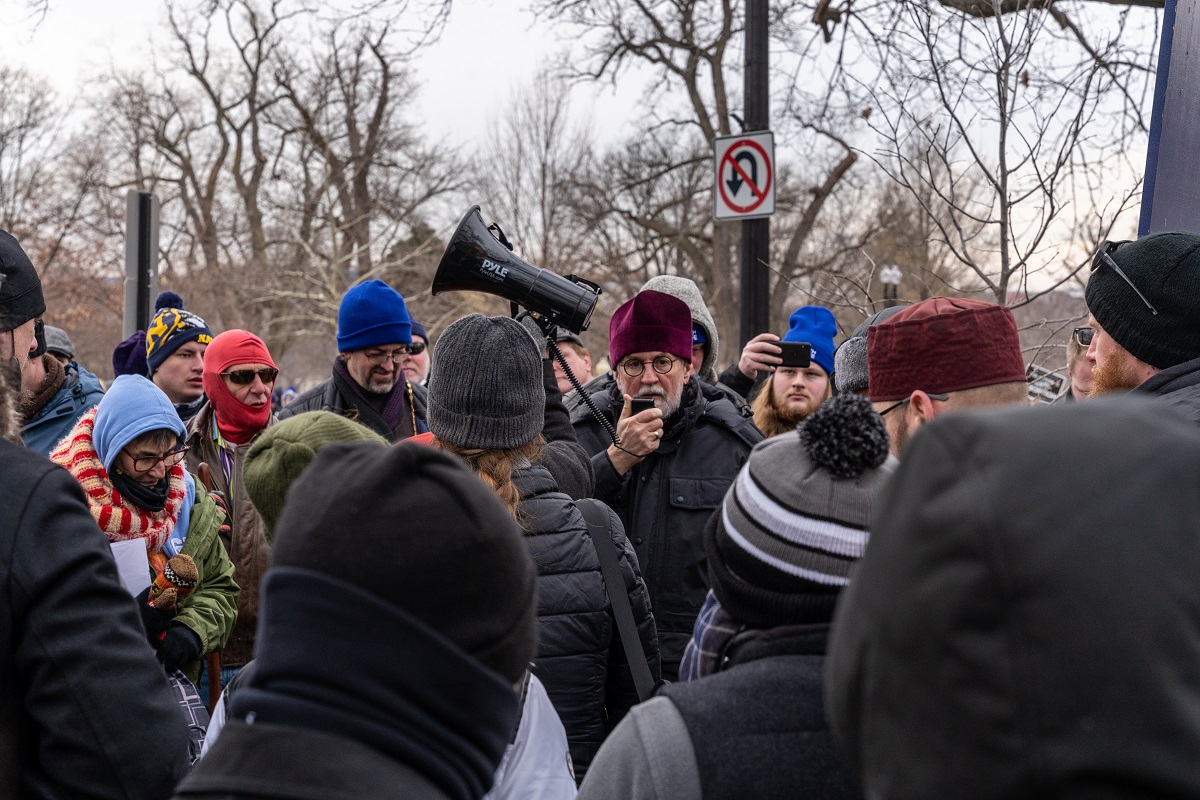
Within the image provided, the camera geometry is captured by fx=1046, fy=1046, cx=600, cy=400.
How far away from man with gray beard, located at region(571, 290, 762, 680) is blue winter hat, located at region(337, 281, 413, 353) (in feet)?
3.34

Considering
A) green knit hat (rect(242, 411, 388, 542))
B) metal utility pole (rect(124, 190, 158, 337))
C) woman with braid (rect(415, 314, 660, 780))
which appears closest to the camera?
green knit hat (rect(242, 411, 388, 542))

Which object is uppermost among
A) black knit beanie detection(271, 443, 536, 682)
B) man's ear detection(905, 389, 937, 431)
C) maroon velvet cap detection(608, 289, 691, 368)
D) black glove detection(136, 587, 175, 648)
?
black knit beanie detection(271, 443, 536, 682)

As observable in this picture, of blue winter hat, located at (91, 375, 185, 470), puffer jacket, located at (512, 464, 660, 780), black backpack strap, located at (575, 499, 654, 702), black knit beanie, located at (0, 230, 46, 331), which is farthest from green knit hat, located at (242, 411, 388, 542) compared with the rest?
blue winter hat, located at (91, 375, 185, 470)

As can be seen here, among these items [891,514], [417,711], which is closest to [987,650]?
[891,514]

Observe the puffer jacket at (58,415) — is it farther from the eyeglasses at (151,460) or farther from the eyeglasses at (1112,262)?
the eyeglasses at (1112,262)

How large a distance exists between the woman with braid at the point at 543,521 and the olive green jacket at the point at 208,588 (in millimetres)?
1219

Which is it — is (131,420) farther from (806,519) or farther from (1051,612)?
(1051,612)

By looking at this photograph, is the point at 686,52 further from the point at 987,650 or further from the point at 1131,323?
the point at 987,650

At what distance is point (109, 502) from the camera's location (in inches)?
125

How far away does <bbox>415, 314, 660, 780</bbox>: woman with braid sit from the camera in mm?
2348

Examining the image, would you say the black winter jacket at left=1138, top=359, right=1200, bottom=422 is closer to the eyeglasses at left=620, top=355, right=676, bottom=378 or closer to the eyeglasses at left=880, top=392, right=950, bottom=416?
the eyeglasses at left=880, top=392, right=950, bottom=416

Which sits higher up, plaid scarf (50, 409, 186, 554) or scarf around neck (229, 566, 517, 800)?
scarf around neck (229, 566, 517, 800)

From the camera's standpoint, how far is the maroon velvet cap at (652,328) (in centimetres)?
391

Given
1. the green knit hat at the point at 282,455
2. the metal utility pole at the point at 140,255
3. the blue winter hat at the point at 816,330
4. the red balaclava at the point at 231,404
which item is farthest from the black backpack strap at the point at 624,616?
the metal utility pole at the point at 140,255
